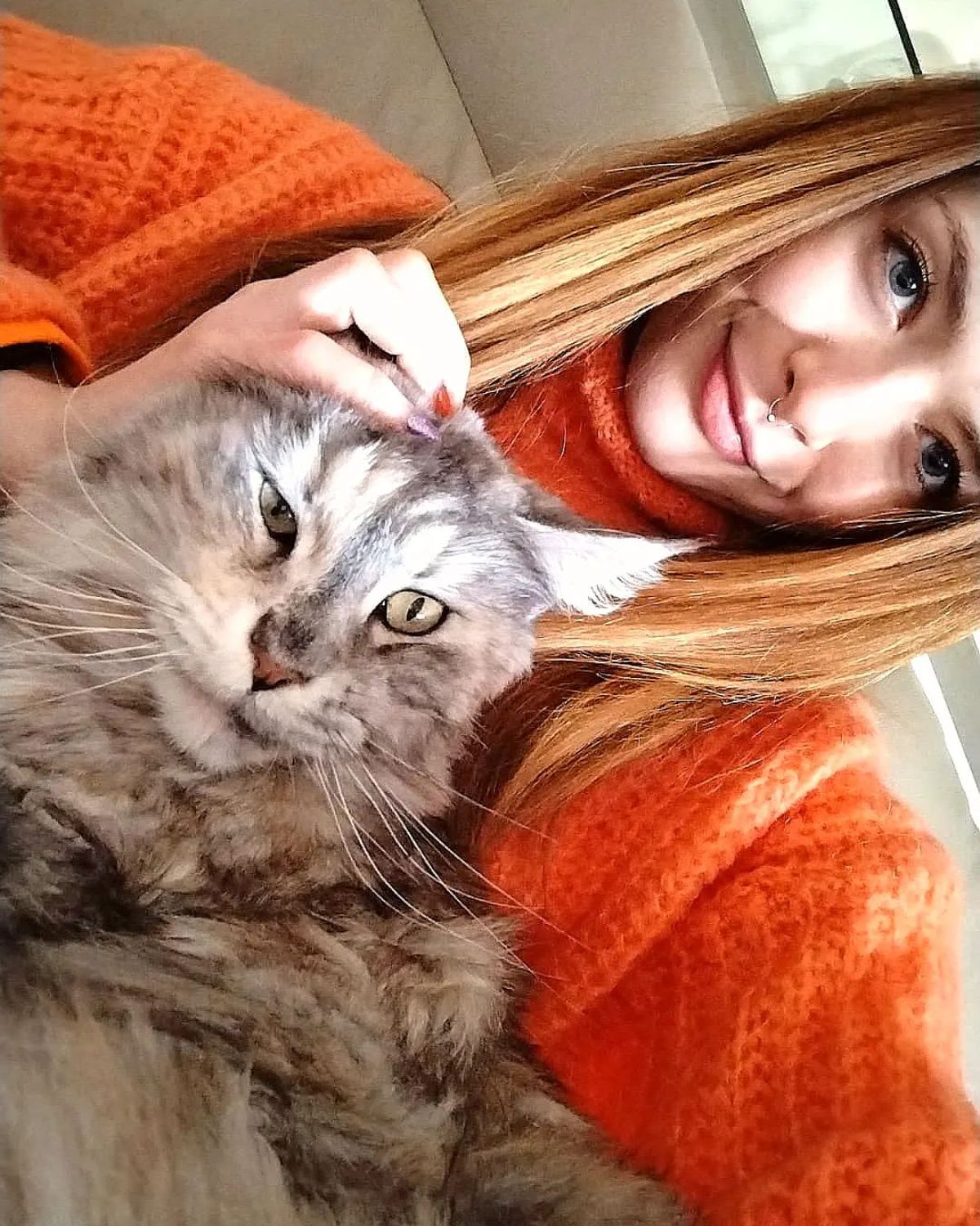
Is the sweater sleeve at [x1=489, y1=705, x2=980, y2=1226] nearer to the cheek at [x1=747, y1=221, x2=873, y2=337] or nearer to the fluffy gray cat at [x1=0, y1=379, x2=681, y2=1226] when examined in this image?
the fluffy gray cat at [x1=0, y1=379, x2=681, y2=1226]

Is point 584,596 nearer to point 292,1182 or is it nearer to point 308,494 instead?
point 308,494

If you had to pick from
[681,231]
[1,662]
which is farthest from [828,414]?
[1,662]

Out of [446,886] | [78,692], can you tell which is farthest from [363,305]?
[446,886]

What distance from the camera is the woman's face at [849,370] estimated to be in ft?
3.38

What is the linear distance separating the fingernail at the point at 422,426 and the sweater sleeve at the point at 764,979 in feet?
1.45

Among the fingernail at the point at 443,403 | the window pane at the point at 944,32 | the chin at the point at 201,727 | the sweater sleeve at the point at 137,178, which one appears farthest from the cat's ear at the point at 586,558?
the window pane at the point at 944,32

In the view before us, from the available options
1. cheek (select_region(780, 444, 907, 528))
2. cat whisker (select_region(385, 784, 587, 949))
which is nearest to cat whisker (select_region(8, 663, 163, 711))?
cat whisker (select_region(385, 784, 587, 949))

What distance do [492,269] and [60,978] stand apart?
2.60 feet

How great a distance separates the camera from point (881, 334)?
1.06 m

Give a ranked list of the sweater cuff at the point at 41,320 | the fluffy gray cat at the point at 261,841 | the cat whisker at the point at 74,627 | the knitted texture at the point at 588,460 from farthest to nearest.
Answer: the knitted texture at the point at 588,460 < the sweater cuff at the point at 41,320 < the cat whisker at the point at 74,627 < the fluffy gray cat at the point at 261,841

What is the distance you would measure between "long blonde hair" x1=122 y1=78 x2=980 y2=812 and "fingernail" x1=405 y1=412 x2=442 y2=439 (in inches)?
8.7

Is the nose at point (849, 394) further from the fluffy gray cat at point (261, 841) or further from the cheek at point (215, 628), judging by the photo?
the cheek at point (215, 628)

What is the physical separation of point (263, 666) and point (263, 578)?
0.23ft

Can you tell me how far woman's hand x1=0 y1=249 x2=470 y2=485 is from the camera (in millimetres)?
889
